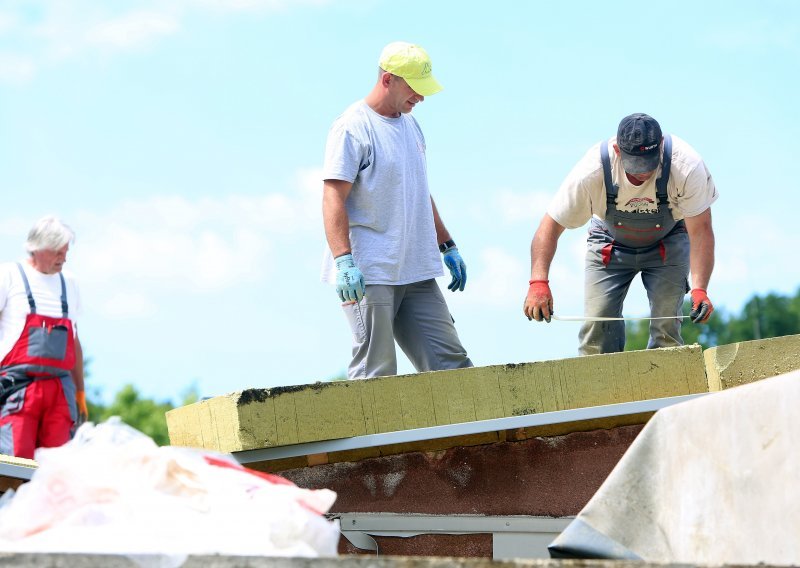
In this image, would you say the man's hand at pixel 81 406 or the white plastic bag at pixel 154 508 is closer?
the white plastic bag at pixel 154 508

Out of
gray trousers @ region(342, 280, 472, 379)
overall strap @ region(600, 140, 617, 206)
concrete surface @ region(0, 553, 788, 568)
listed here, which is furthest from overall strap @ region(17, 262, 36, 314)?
concrete surface @ region(0, 553, 788, 568)

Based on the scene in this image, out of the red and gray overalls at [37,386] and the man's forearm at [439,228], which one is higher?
the man's forearm at [439,228]

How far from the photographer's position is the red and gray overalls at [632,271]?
17.6 feet

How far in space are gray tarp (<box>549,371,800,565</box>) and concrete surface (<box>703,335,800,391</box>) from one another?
193 cm

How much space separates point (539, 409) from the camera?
4.30m

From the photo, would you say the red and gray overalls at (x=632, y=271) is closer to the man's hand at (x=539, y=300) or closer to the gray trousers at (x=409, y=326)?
the man's hand at (x=539, y=300)

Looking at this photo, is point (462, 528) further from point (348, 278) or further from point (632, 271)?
point (632, 271)

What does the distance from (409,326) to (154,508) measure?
2.76 metres

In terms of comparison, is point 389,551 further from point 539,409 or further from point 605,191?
point 605,191

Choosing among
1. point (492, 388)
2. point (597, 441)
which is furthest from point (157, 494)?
point (597, 441)

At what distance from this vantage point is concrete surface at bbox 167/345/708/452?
4.05 meters

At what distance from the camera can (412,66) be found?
4809mm

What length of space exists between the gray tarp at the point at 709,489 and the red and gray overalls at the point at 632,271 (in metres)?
2.84

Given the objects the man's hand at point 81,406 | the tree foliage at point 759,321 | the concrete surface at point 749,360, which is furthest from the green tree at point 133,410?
the concrete surface at point 749,360
